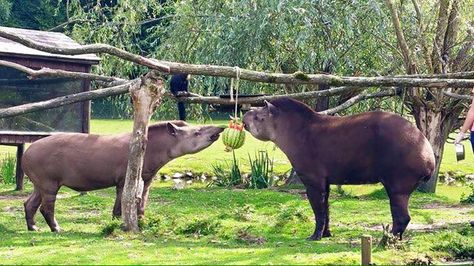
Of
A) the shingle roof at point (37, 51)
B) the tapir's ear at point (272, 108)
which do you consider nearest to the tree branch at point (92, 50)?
the tapir's ear at point (272, 108)

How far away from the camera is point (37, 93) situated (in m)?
16.1

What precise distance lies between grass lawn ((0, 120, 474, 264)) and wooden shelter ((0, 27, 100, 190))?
1.09 metres

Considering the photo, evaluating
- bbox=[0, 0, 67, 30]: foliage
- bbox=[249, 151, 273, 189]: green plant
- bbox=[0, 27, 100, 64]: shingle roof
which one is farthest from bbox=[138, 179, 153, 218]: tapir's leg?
bbox=[0, 0, 67, 30]: foliage

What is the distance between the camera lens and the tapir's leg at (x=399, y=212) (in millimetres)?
10422

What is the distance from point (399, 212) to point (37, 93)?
303 inches

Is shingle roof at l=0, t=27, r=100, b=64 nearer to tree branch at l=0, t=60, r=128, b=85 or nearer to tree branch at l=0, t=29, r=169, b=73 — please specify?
tree branch at l=0, t=60, r=128, b=85

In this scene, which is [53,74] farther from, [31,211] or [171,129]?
[31,211]

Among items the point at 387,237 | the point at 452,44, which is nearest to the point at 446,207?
the point at 452,44

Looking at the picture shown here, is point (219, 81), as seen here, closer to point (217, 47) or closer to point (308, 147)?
point (217, 47)

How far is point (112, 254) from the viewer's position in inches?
364

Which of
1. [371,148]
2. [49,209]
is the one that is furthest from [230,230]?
[49,209]

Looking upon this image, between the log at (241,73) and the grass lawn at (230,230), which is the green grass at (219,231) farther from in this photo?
the log at (241,73)

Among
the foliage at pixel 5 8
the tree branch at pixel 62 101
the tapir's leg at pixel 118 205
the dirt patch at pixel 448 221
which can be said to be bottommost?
the dirt patch at pixel 448 221

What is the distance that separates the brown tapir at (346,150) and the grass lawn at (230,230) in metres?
0.53
